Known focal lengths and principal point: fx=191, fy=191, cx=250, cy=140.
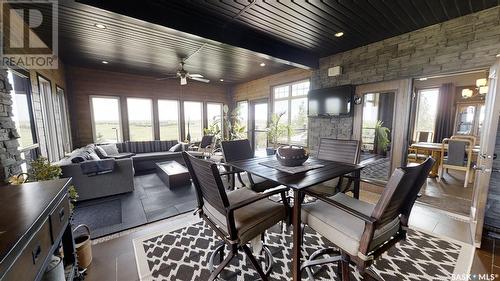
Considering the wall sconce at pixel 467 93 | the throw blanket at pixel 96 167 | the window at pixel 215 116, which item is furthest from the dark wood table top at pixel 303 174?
the wall sconce at pixel 467 93

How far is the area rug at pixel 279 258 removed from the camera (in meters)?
1.67

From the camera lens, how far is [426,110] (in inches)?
243

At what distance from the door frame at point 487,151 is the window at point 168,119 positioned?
7075 millimetres

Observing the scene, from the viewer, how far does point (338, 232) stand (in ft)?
4.13

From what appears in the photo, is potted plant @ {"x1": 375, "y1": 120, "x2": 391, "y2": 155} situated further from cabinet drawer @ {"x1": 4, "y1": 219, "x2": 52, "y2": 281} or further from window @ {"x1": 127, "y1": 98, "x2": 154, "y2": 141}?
window @ {"x1": 127, "y1": 98, "x2": 154, "y2": 141}

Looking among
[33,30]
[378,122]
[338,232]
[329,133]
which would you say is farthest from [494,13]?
[33,30]

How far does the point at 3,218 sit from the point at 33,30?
11.2 ft

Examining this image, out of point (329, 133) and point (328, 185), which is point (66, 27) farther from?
point (329, 133)

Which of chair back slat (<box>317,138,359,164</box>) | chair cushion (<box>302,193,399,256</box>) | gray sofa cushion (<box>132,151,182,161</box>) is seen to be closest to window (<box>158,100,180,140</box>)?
gray sofa cushion (<box>132,151,182,161</box>)

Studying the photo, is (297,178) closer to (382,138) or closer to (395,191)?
(395,191)

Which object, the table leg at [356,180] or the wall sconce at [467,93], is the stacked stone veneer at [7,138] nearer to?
the table leg at [356,180]

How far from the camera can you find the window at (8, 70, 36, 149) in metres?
2.45

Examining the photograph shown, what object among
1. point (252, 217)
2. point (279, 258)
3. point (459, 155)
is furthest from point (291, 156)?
point (459, 155)

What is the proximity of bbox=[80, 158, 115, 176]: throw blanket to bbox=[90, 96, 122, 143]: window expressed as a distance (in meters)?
3.04
